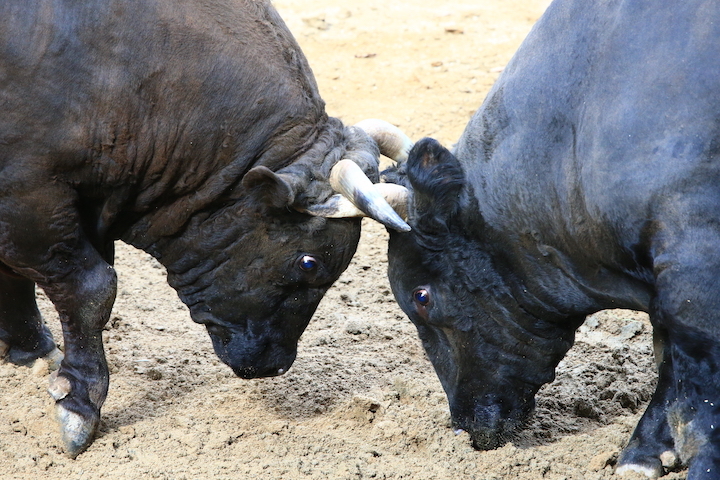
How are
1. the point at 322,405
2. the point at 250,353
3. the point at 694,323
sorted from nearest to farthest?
1. the point at 694,323
2. the point at 250,353
3. the point at 322,405

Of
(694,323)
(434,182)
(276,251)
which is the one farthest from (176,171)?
(694,323)

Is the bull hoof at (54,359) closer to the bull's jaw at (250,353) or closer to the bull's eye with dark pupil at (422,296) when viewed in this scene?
the bull's jaw at (250,353)

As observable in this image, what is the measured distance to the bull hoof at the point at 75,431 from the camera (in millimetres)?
4785

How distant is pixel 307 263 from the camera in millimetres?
4906

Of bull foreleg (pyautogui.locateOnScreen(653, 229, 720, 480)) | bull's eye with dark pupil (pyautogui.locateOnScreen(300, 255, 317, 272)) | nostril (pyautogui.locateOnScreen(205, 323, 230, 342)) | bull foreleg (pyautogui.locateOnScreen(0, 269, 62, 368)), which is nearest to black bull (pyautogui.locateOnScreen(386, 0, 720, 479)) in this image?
bull foreleg (pyautogui.locateOnScreen(653, 229, 720, 480))

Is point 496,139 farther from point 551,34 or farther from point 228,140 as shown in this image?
point 228,140

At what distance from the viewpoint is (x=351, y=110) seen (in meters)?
9.61

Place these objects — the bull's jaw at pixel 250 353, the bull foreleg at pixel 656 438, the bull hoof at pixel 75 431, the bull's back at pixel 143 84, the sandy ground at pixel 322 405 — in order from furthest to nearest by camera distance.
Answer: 1. the bull's jaw at pixel 250 353
2. the bull hoof at pixel 75 431
3. the sandy ground at pixel 322 405
4. the bull foreleg at pixel 656 438
5. the bull's back at pixel 143 84

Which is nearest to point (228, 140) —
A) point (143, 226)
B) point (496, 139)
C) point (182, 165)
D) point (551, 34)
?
point (182, 165)

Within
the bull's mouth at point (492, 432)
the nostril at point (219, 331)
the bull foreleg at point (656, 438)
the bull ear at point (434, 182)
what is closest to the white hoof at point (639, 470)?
the bull foreleg at point (656, 438)

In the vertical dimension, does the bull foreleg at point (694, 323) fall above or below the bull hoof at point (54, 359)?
above

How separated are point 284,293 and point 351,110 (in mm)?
4806

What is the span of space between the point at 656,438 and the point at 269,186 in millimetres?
2160

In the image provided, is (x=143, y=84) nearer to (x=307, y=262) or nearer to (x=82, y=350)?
(x=307, y=262)
